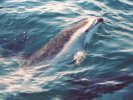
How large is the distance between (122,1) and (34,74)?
5.88 m

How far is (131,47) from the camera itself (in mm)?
9898

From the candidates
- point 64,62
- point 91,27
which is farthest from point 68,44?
point 91,27

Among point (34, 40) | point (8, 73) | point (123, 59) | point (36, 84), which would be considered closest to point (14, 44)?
point (34, 40)

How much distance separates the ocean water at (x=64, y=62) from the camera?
7910 mm

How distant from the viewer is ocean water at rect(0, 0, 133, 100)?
7.91 m

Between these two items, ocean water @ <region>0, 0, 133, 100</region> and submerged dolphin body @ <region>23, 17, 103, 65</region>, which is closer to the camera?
ocean water @ <region>0, 0, 133, 100</region>

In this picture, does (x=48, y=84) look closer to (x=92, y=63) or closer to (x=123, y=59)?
(x=92, y=63)

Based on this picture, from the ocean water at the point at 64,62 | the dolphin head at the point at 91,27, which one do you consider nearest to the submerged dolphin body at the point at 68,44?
the dolphin head at the point at 91,27

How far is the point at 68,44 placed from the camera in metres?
9.47

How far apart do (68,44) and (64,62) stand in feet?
1.93

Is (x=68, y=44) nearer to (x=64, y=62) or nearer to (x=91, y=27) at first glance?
(x=64, y=62)

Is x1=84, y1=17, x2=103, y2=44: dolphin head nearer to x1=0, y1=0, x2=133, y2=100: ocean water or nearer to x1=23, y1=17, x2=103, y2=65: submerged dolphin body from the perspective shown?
x1=23, y1=17, x2=103, y2=65: submerged dolphin body

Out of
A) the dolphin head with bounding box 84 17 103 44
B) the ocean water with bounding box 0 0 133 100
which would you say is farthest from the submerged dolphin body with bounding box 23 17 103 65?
the ocean water with bounding box 0 0 133 100

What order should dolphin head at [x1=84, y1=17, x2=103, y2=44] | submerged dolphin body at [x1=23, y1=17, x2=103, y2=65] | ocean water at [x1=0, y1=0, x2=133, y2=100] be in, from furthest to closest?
dolphin head at [x1=84, y1=17, x2=103, y2=44]
submerged dolphin body at [x1=23, y1=17, x2=103, y2=65]
ocean water at [x1=0, y1=0, x2=133, y2=100]
